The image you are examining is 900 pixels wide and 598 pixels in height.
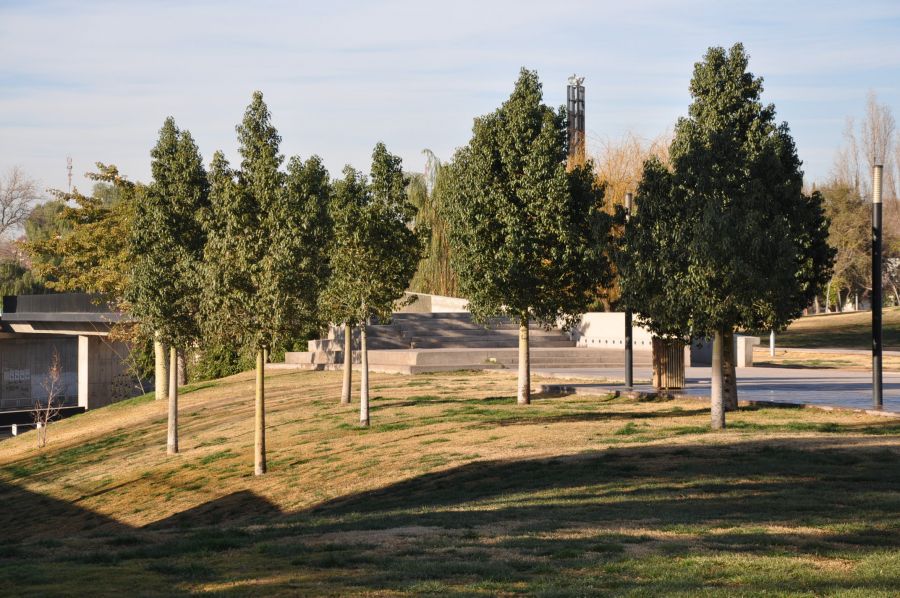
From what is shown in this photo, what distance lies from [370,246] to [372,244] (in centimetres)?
7

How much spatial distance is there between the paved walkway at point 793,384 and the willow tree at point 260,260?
35.4 feet

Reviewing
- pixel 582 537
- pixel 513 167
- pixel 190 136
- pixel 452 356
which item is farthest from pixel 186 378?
pixel 582 537

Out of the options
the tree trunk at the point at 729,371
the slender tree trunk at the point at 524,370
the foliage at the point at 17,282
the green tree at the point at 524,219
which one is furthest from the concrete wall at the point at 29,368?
the tree trunk at the point at 729,371

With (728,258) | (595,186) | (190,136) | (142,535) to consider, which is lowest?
(142,535)

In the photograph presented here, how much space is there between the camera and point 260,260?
941 inches

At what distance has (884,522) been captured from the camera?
12016 mm

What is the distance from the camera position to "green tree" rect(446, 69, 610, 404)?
26312 millimetres

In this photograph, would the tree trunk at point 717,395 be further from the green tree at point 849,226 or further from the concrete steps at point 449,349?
the green tree at point 849,226

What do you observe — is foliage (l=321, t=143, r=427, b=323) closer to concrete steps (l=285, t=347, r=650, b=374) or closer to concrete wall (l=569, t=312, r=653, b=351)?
concrete steps (l=285, t=347, r=650, b=374)

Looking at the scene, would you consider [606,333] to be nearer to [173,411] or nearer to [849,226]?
[173,411]

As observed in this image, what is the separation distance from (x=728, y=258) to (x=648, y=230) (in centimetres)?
211

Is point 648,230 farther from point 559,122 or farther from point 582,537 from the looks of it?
point 582,537

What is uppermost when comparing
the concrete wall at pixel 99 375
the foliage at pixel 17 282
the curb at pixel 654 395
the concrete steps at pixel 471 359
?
the foliage at pixel 17 282

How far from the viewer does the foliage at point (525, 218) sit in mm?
26312
